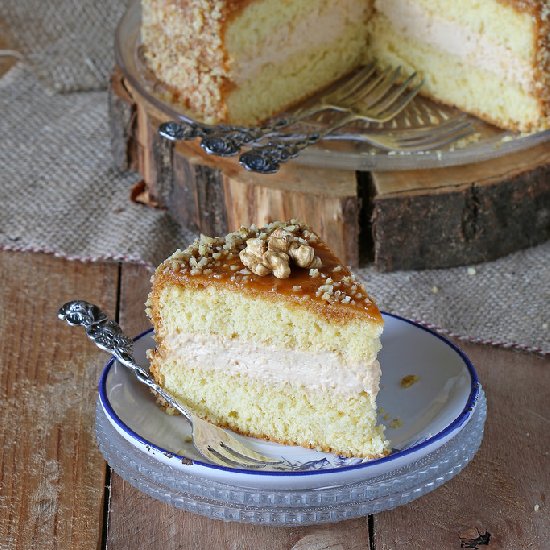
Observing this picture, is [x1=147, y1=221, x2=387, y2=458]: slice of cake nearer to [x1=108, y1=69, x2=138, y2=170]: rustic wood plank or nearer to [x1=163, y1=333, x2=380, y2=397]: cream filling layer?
[x1=163, y1=333, x2=380, y2=397]: cream filling layer

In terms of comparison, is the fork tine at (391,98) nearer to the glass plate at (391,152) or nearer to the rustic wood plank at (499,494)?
the glass plate at (391,152)

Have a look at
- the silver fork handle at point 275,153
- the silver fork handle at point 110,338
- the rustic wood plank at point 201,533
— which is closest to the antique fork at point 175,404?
the silver fork handle at point 110,338

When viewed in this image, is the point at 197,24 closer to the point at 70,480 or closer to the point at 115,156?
the point at 115,156

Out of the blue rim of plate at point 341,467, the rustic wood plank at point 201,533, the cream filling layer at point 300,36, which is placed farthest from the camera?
the cream filling layer at point 300,36

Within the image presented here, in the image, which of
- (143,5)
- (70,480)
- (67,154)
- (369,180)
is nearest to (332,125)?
(369,180)

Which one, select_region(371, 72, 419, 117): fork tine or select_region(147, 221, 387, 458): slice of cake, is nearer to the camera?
select_region(147, 221, 387, 458): slice of cake

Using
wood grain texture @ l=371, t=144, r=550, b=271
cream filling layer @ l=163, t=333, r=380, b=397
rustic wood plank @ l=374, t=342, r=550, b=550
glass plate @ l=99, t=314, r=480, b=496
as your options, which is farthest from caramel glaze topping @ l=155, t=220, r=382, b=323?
wood grain texture @ l=371, t=144, r=550, b=271
